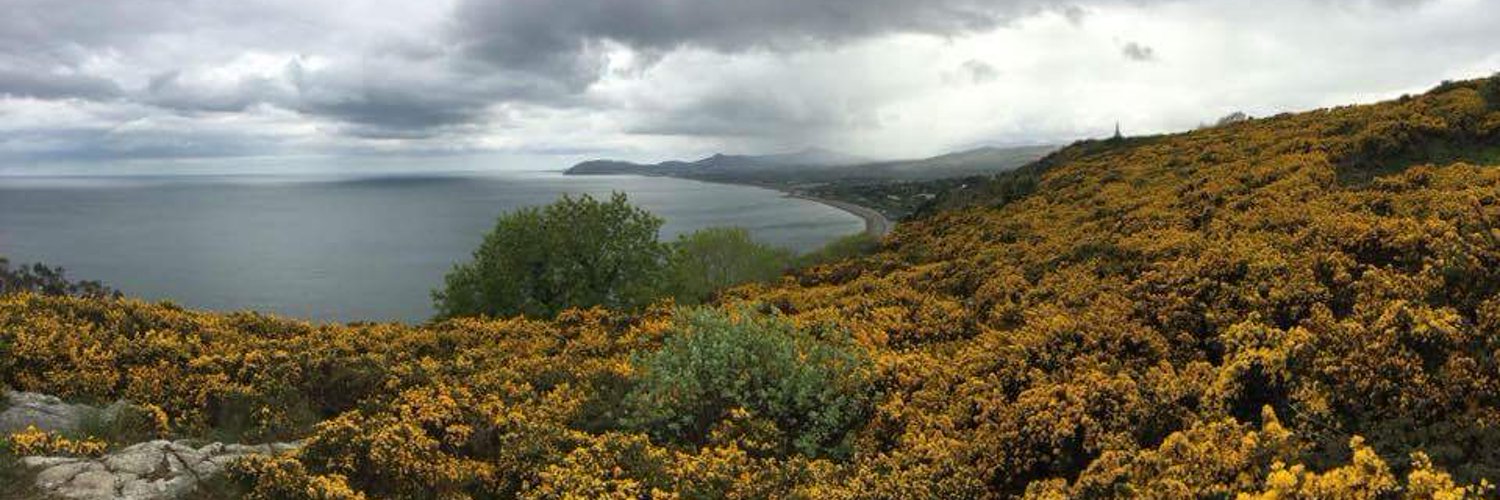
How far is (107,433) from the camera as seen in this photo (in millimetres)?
10469

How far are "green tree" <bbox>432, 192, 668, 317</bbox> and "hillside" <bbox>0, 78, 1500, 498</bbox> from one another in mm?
14898

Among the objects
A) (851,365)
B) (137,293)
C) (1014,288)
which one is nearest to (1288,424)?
(851,365)

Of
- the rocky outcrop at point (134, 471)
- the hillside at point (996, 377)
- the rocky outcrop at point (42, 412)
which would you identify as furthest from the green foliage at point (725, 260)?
the rocky outcrop at point (134, 471)

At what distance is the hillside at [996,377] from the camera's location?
8039 millimetres

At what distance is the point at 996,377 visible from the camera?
11820mm

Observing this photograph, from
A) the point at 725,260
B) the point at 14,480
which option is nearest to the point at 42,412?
the point at 14,480

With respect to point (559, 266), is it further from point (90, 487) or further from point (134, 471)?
point (90, 487)

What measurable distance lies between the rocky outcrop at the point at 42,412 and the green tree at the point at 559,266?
23.1 meters

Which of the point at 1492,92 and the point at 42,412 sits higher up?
the point at 1492,92

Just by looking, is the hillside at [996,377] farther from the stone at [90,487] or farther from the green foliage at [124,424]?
the stone at [90,487]

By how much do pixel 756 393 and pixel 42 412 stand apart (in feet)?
33.0

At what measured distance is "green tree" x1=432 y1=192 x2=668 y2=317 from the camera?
35.8 meters

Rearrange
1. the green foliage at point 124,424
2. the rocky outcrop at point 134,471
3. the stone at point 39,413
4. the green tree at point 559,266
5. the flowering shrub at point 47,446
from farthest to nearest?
the green tree at point 559,266
the stone at point 39,413
the green foliage at point 124,424
the flowering shrub at point 47,446
the rocky outcrop at point 134,471

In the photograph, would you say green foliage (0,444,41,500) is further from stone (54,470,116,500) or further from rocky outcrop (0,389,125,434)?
rocky outcrop (0,389,125,434)
